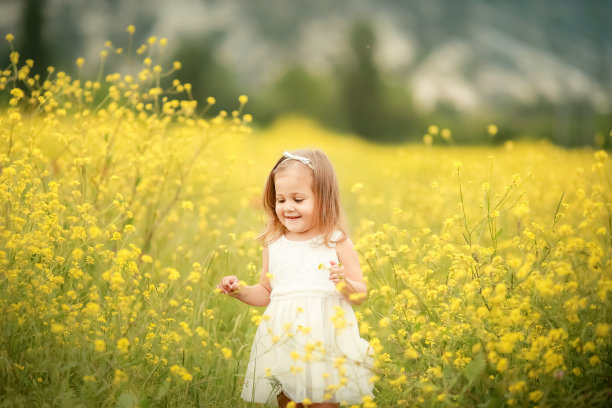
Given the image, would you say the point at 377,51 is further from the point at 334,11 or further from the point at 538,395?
the point at 334,11

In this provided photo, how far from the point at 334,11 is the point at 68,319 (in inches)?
4790

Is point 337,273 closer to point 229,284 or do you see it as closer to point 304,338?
point 304,338

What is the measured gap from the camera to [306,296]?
2.33m

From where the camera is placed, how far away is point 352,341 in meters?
2.31

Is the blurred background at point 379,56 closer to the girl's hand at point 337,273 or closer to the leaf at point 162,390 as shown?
the girl's hand at point 337,273

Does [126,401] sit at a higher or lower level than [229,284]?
lower

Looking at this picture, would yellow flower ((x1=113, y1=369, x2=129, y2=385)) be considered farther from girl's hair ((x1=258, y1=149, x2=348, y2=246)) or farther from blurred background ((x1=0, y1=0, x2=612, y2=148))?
blurred background ((x1=0, y1=0, x2=612, y2=148))

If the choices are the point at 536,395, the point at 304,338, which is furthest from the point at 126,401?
the point at 536,395

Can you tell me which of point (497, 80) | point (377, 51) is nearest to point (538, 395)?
point (377, 51)

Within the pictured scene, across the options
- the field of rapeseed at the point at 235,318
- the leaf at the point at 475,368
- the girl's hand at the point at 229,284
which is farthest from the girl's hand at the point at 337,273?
the leaf at the point at 475,368

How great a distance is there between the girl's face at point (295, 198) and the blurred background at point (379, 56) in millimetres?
1461

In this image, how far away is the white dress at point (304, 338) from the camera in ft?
7.23

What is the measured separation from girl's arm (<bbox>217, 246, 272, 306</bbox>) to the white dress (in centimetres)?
10

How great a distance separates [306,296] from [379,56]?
39159mm
